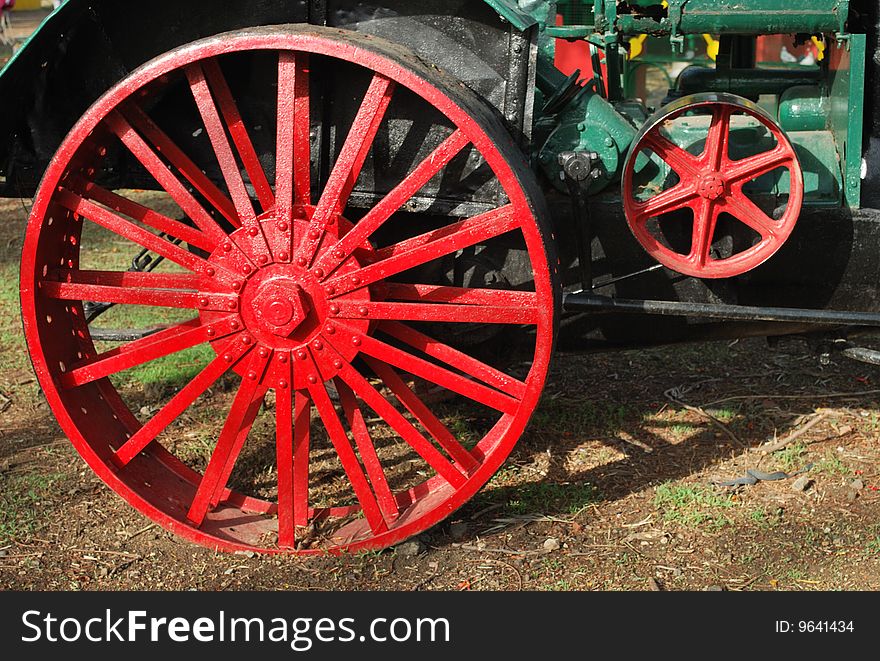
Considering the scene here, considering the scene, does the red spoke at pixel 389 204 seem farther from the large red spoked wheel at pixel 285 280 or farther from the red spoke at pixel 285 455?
the red spoke at pixel 285 455

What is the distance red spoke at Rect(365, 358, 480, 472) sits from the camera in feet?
10.2

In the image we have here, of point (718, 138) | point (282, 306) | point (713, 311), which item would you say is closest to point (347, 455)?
point (282, 306)

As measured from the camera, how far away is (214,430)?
423 cm

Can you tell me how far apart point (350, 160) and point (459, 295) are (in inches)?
19.0

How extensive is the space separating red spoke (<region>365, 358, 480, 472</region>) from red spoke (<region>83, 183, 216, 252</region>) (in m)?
0.60

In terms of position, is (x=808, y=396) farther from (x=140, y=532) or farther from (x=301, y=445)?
(x=140, y=532)

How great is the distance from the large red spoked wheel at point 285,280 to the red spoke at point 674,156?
425mm

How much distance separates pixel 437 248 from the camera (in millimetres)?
2936

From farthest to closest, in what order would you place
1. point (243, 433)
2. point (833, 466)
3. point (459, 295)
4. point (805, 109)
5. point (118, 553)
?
point (833, 466) < point (805, 109) < point (118, 553) < point (243, 433) < point (459, 295)

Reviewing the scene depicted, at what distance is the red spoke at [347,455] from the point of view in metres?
3.09

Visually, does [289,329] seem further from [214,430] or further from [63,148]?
[214,430]

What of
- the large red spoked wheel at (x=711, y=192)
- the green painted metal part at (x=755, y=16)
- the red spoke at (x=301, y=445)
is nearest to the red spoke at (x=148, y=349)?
the red spoke at (x=301, y=445)

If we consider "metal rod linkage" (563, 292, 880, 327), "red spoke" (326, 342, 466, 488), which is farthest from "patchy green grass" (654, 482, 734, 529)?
"red spoke" (326, 342, 466, 488)

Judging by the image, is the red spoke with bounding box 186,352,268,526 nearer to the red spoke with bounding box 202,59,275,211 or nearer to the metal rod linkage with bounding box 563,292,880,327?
the red spoke with bounding box 202,59,275,211
